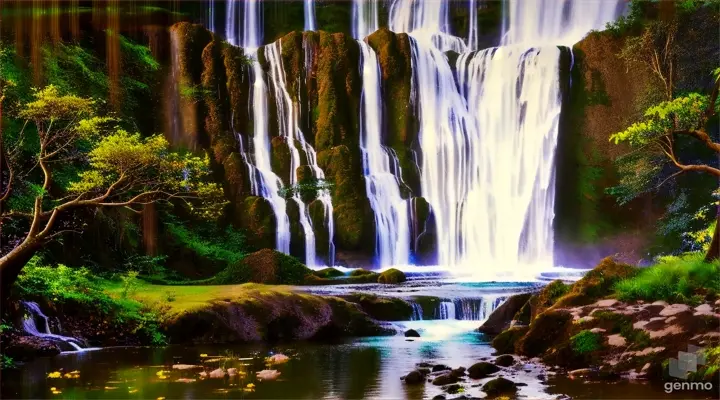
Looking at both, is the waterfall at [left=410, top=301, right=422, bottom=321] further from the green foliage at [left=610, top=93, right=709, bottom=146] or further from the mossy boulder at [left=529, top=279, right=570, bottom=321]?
the green foliage at [left=610, top=93, right=709, bottom=146]

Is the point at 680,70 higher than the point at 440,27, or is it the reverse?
the point at 440,27

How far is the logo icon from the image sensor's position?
8.32m

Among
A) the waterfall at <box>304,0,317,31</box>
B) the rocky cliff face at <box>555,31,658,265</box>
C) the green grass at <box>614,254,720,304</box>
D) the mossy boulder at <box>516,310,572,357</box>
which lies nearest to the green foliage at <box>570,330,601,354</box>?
the mossy boulder at <box>516,310,572,357</box>

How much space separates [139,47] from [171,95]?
6.96 ft

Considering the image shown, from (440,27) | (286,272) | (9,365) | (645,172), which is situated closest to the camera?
(9,365)

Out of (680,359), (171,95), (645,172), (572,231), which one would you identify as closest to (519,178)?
(572,231)

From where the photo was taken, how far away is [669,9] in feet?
79.7

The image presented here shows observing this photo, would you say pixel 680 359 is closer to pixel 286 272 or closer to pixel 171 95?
pixel 286 272

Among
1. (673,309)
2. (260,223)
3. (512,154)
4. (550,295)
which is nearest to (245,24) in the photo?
(260,223)

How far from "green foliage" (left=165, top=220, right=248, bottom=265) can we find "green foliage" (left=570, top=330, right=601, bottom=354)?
13.5 m

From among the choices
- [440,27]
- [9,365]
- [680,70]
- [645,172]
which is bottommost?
[9,365]

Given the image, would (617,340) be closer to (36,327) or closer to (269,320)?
(269,320)

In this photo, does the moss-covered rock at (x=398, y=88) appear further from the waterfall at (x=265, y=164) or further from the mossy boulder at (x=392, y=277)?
the mossy boulder at (x=392, y=277)

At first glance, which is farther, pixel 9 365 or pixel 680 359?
pixel 9 365
